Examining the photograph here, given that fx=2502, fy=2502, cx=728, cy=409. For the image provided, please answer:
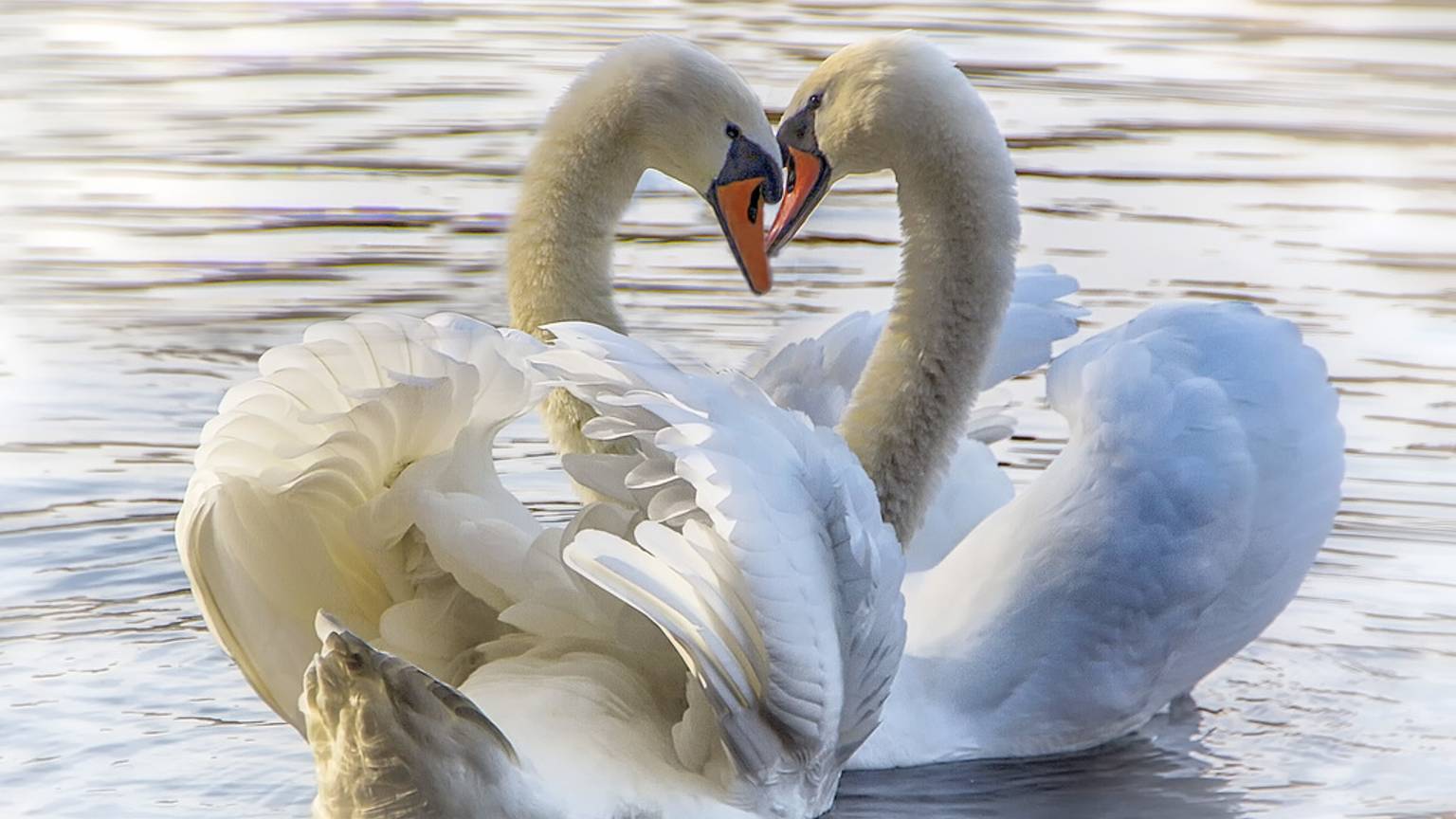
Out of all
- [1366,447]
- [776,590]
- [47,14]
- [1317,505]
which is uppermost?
[776,590]

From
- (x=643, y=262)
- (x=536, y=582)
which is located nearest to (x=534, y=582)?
(x=536, y=582)

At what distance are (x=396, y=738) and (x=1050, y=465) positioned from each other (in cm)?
180

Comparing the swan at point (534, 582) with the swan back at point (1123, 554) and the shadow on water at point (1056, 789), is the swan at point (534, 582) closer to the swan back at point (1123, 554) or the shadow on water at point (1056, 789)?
the shadow on water at point (1056, 789)

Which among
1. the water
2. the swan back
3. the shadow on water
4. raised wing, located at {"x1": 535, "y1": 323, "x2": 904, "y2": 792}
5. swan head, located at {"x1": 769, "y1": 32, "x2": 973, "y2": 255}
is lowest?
the water

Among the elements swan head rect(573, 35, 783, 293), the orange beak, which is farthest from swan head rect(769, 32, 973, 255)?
swan head rect(573, 35, 783, 293)

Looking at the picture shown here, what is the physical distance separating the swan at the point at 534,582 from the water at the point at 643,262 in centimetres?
62

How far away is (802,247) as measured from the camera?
29.0 feet

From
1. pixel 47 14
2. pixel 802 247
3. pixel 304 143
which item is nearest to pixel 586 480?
pixel 802 247

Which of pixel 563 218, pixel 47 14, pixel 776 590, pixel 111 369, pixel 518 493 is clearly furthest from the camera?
pixel 47 14

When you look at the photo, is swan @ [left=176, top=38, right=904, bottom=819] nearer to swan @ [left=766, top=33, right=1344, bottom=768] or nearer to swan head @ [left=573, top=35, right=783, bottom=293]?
swan @ [left=766, top=33, right=1344, bottom=768]

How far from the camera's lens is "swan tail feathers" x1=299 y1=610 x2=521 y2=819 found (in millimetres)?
3447

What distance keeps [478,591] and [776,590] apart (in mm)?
603

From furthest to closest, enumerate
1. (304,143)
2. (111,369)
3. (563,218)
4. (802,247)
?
(304,143) → (802,247) → (111,369) → (563,218)

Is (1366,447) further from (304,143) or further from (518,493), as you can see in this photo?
(304,143)
